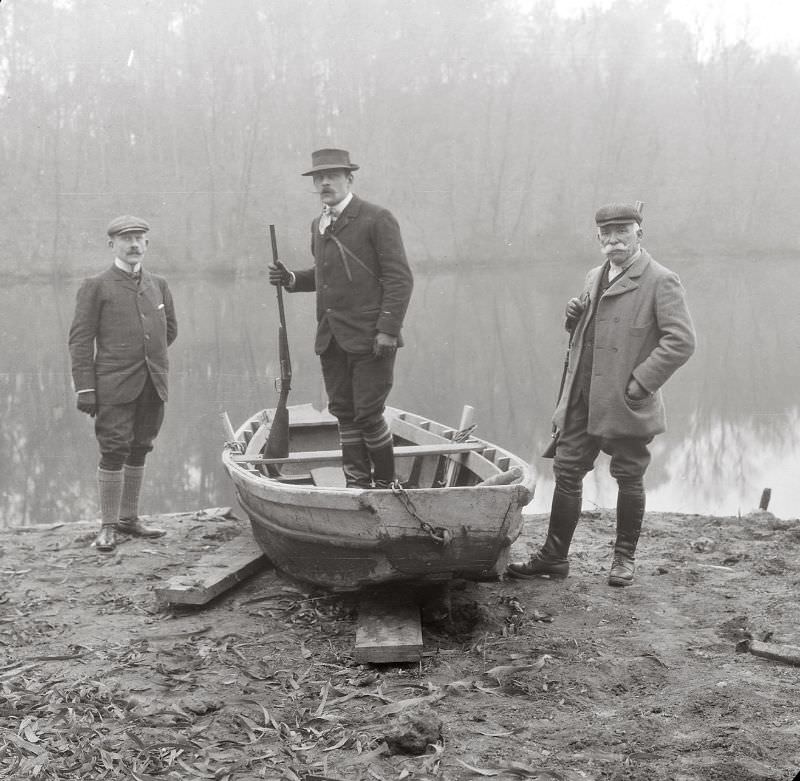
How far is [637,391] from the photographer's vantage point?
445cm

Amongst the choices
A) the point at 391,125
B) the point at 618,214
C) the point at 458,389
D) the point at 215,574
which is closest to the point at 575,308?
the point at 618,214

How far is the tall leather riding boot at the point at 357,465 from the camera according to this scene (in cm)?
490

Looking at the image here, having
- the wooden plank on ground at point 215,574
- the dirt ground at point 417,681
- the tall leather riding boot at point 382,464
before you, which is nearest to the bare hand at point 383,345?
the tall leather riding boot at point 382,464

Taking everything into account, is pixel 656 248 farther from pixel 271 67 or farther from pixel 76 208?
pixel 76 208

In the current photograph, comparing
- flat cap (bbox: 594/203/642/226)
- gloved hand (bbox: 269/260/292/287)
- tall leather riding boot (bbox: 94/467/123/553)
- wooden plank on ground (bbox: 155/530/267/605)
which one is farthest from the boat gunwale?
flat cap (bbox: 594/203/642/226)

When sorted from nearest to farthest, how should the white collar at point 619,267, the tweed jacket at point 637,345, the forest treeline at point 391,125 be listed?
the tweed jacket at point 637,345 < the white collar at point 619,267 < the forest treeline at point 391,125

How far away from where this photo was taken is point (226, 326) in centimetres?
1762

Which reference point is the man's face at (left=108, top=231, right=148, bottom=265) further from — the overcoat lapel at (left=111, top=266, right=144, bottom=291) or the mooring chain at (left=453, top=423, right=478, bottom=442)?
the mooring chain at (left=453, top=423, right=478, bottom=442)

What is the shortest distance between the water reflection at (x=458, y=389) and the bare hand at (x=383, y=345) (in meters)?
3.18

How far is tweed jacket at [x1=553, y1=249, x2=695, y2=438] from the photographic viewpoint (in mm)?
4410

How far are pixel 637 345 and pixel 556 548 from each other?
3.84 ft

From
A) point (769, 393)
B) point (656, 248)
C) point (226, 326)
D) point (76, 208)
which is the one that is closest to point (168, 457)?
point (769, 393)

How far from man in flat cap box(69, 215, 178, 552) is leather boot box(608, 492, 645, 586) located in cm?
287

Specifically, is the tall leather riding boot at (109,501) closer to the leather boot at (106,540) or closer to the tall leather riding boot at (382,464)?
the leather boot at (106,540)
